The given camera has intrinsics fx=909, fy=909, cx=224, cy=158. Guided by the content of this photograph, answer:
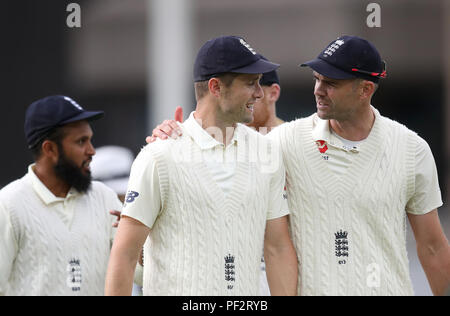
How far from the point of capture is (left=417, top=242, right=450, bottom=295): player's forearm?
4.42 metres

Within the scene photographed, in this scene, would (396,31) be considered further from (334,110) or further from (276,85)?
(334,110)

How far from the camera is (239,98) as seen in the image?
13.5 ft

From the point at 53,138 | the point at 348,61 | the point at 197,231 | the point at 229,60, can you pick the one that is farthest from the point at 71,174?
the point at 348,61

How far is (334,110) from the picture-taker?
14.2 feet

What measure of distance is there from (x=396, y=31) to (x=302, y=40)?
151 centimetres

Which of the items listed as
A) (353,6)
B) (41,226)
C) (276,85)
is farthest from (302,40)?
(41,226)

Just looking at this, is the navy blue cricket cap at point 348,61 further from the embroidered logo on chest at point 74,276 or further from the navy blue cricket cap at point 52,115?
the embroidered logo on chest at point 74,276

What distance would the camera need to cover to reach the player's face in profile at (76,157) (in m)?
4.93

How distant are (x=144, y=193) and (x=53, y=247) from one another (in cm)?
97

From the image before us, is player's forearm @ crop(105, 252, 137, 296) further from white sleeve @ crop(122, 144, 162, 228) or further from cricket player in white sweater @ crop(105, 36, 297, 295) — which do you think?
white sleeve @ crop(122, 144, 162, 228)

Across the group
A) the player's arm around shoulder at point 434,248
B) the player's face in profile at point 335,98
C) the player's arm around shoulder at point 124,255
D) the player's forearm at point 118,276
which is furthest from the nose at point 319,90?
the player's forearm at point 118,276

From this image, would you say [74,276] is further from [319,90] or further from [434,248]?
[434,248]

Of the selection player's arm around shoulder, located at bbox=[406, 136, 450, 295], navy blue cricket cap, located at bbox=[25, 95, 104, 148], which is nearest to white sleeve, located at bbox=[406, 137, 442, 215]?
player's arm around shoulder, located at bbox=[406, 136, 450, 295]

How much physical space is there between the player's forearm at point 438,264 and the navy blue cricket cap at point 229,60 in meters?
1.20
